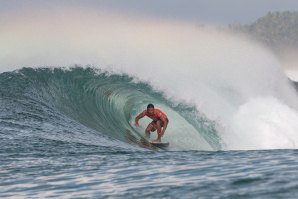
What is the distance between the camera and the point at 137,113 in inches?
769

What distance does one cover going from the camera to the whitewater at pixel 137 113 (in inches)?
264

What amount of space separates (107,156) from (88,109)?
8798mm

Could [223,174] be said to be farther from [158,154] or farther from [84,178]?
[158,154]

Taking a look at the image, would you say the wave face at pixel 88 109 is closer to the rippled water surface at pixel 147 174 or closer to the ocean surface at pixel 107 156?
the ocean surface at pixel 107 156

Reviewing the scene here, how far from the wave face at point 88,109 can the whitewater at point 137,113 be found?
5 centimetres

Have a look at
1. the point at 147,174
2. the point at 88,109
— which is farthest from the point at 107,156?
the point at 88,109

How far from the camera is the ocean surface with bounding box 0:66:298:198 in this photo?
6273 mm

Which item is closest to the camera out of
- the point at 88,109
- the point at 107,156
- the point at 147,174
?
the point at 147,174

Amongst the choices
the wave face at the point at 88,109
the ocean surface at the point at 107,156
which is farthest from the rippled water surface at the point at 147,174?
the wave face at the point at 88,109

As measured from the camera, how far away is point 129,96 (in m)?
20.7

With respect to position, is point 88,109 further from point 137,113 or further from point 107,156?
point 107,156

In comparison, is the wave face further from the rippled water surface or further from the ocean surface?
the rippled water surface

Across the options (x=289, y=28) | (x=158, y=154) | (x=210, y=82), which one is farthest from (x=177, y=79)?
(x=289, y=28)

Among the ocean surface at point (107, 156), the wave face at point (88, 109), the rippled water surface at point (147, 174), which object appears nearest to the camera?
the rippled water surface at point (147, 174)
